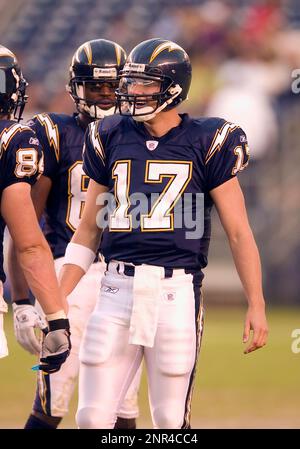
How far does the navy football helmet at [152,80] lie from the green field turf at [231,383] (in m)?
2.67

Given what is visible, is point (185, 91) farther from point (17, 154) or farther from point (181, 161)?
point (17, 154)

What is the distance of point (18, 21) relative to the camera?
16094 mm

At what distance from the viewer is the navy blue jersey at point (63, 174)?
5371 mm

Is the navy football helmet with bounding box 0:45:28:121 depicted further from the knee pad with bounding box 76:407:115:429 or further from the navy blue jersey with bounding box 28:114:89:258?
the knee pad with bounding box 76:407:115:429

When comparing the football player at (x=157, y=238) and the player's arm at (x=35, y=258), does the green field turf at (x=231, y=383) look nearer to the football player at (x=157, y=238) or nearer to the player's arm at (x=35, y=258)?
the football player at (x=157, y=238)

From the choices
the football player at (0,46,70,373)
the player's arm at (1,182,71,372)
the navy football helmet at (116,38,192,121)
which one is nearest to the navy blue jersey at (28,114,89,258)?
the navy football helmet at (116,38,192,121)

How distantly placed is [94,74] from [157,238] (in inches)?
54.1

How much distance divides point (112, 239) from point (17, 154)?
0.61 metres

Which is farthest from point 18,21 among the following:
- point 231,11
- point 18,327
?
point 18,327

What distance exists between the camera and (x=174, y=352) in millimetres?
4371

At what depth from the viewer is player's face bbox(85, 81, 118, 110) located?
5445 millimetres

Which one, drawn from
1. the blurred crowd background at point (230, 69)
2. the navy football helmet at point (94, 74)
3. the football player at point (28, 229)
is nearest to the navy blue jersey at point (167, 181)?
the football player at point (28, 229)

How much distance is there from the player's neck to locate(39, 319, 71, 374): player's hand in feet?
3.11

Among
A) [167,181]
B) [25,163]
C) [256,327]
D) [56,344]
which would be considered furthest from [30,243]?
[256,327]
